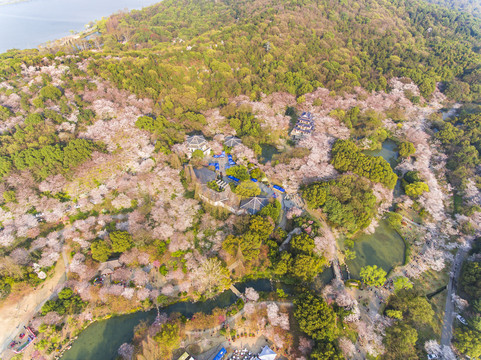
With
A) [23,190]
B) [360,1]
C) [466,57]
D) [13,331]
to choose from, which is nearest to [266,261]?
[13,331]

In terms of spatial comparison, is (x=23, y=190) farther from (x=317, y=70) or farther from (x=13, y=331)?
(x=317, y=70)

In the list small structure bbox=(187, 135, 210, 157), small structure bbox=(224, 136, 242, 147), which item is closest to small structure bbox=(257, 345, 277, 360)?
small structure bbox=(187, 135, 210, 157)

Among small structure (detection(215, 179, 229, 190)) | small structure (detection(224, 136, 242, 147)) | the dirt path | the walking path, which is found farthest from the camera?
small structure (detection(224, 136, 242, 147))

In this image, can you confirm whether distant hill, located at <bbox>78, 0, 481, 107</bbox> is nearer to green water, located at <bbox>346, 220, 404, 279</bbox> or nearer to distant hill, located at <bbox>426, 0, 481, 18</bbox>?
green water, located at <bbox>346, 220, 404, 279</bbox>

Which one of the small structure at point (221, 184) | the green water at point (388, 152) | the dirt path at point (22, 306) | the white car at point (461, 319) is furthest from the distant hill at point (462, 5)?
the dirt path at point (22, 306)

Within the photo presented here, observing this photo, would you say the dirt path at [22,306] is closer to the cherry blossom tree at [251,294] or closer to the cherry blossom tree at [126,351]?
the cherry blossom tree at [126,351]

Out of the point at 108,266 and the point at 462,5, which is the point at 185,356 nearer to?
the point at 108,266
